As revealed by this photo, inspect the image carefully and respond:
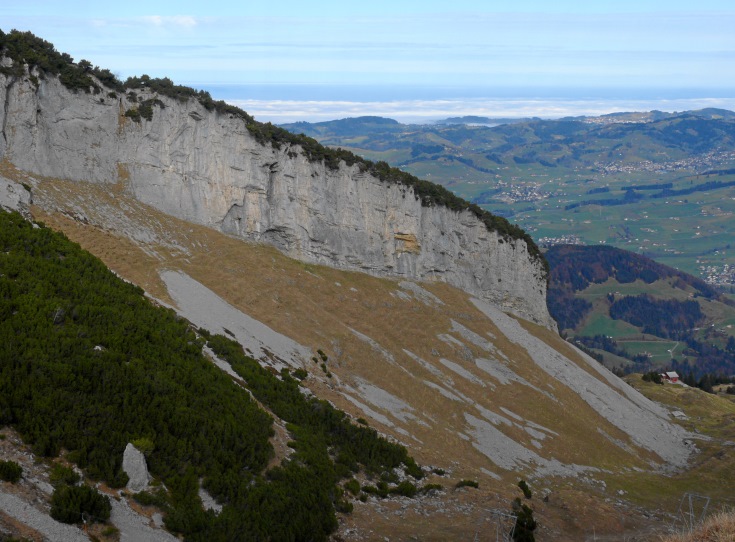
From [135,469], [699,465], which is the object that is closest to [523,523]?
[135,469]

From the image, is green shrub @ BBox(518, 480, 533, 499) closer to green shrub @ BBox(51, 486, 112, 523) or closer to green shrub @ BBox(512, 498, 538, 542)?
green shrub @ BBox(512, 498, 538, 542)

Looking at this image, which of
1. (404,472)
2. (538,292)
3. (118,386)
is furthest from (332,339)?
(538,292)

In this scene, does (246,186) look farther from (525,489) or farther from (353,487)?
(353,487)

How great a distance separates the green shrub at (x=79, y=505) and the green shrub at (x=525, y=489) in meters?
23.9

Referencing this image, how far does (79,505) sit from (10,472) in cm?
211

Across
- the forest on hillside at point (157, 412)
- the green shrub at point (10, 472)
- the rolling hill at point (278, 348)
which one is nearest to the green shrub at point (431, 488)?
the rolling hill at point (278, 348)

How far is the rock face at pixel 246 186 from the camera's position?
4975 centimetres

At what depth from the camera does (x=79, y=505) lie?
1722 cm

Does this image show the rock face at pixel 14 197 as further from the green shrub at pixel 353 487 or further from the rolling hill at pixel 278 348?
the green shrub at pixel 353 487

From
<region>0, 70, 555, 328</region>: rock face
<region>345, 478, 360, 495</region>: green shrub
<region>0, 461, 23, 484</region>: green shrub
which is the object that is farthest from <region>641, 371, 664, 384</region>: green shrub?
<region>0, 461, 23, 484</region>: green shrub

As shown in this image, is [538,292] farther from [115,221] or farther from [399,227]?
[115,221]

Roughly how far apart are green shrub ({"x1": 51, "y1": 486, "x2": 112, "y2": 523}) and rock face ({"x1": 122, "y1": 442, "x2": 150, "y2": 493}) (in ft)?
4.72

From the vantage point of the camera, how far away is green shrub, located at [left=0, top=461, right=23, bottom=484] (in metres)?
17.1

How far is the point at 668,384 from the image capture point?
9681 centimetres
